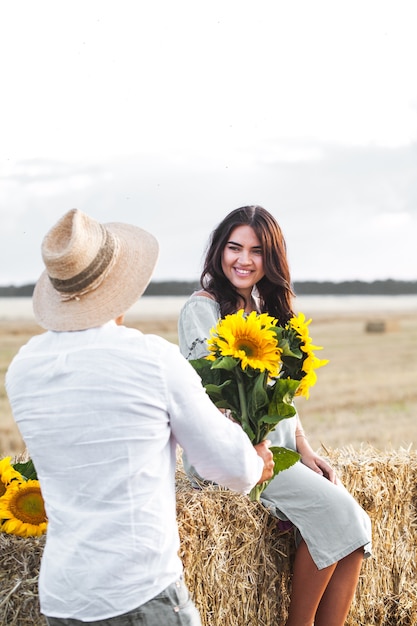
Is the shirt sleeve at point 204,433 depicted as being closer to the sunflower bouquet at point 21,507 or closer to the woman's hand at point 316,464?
the sunflower bouquet at point 21,507

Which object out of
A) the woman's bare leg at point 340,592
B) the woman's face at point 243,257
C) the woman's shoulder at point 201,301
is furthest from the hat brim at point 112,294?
the woman's bare leg at point 340,592

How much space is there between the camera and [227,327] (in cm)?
263

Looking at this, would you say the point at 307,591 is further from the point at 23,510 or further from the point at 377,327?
the point at 377,327

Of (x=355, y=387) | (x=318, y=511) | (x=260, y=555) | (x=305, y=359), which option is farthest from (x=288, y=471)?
(x=355, y=387)

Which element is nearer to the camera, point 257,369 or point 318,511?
point 257,369

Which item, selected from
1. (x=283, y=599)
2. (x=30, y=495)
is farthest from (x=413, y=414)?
(x=30, y=495)

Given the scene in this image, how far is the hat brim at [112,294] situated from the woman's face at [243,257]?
149 cm

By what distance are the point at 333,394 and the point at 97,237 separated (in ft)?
43.0

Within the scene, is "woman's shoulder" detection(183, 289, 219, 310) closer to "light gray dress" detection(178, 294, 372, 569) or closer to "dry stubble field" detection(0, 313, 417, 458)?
"light gray dress" detection(178, 294, 372, 569)

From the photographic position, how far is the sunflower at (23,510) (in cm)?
294

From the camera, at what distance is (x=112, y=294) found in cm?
201

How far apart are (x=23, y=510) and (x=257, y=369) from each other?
41.2 inches

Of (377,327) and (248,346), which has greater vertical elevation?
A: (248,346)

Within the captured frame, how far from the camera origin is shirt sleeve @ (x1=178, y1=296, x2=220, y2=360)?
3.34 meters
